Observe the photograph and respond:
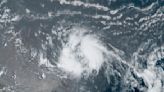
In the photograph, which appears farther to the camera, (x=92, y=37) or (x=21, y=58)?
(x=92, y=37)

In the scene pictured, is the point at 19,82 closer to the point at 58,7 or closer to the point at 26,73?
the point at 26,73

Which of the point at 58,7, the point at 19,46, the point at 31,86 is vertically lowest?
the point at 31,86

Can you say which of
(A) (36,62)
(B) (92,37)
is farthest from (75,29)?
(A) (36,62)

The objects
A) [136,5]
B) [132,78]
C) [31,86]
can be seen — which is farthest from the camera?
[136,5]

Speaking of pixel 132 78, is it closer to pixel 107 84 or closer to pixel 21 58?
pixel 107 84

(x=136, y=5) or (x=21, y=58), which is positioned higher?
(x=136, y=5)

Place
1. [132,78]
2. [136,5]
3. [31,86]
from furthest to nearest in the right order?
[136,5] < [132,78] < [31,86]
